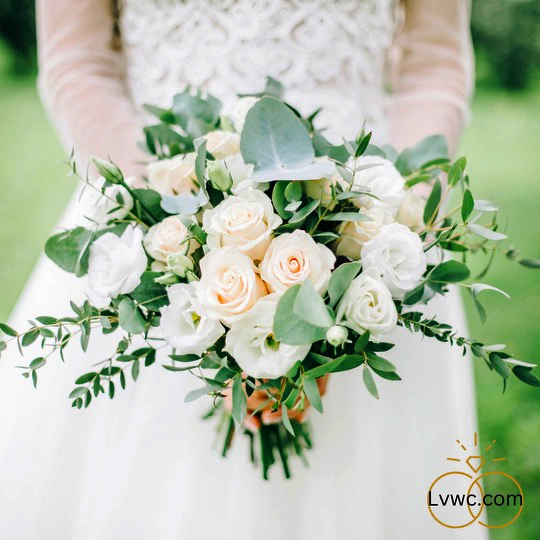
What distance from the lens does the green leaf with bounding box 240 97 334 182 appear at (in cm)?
80

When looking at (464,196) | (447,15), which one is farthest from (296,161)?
(447,15)

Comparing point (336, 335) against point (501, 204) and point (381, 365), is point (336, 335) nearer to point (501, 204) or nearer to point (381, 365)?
point (381, 365)

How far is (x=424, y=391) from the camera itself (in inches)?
46.4

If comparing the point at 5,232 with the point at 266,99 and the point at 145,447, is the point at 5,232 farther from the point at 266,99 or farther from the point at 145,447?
the point at 266,99

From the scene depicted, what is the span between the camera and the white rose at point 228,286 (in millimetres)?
721

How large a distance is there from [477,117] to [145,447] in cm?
524

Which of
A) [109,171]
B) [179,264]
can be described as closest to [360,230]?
[179,264]

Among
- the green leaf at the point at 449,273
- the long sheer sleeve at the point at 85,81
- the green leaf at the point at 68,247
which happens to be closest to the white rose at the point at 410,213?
the green leaf at the point at 449,273

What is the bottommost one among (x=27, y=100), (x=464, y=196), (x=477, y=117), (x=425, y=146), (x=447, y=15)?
(x=464, y=196)

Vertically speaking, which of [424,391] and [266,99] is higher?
[266,99]

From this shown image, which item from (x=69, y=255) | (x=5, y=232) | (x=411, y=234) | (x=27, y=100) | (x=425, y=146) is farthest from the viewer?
(x=27, y=100)

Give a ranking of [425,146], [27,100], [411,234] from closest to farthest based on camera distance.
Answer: [411,234], [425,146], [27,100]

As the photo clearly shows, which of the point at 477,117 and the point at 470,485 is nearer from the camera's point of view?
the point at 470,485

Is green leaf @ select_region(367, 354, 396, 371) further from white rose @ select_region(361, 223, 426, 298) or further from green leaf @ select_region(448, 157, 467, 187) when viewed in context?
green leaf @ select_region(448, 157, 467, 187)
